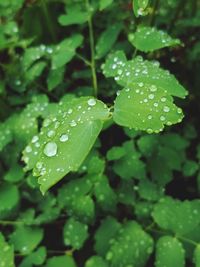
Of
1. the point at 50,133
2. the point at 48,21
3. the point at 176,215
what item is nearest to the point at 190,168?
the point at 176,215

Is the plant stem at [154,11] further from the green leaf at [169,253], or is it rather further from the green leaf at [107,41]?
the green leaf at [169,253]

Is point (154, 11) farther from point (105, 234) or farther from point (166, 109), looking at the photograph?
point (105, 234)

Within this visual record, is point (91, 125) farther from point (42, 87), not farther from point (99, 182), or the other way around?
point (42, 87)

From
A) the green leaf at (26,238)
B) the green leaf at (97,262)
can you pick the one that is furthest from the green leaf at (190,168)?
the green leaf at (26,238)

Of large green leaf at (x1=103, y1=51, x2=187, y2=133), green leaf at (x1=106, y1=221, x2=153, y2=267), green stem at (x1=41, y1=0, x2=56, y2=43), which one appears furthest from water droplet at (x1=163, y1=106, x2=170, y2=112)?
green stem at (x1=41, y1=0, x2=56, y2=43)

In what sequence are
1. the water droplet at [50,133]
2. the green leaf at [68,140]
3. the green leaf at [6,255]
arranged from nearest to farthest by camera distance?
the green leaf at [68,140] → the water droplet at [50,133] → the green leaf at [6,255]

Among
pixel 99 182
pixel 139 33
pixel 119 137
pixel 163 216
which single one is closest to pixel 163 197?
pixel 163 216
